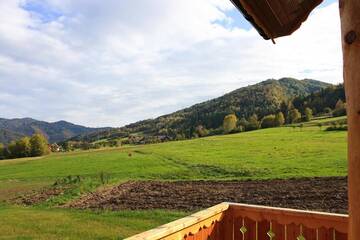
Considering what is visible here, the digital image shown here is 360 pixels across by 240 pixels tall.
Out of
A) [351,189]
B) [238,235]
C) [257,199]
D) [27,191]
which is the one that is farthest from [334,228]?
[27,191]

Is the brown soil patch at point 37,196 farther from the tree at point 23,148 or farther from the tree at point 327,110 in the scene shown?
the tree at point 327,110

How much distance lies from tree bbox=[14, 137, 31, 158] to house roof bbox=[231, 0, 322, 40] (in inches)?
3191

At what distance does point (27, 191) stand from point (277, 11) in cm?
2290

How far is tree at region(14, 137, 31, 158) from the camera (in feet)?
261

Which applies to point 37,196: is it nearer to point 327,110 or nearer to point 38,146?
point 38,146

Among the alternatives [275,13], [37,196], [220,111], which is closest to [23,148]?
[37,196]

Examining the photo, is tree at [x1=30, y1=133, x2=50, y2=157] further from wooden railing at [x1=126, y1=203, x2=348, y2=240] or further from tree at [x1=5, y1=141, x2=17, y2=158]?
wooden railing at [x1=126, y1=203, x2=348, y2=240]

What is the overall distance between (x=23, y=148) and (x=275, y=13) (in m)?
83.8

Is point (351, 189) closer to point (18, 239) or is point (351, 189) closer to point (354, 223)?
point (354, 223)

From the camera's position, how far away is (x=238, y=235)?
491 centimetres

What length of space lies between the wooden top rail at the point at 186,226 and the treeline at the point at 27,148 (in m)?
76.4

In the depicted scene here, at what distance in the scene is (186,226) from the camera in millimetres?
3984

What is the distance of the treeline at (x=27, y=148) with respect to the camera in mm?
78188

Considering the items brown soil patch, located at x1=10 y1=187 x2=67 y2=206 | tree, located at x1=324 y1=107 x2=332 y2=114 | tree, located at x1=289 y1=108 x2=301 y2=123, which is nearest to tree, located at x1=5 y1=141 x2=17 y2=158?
tree, located at x1=289 y1=108 x2=301 y2=123
